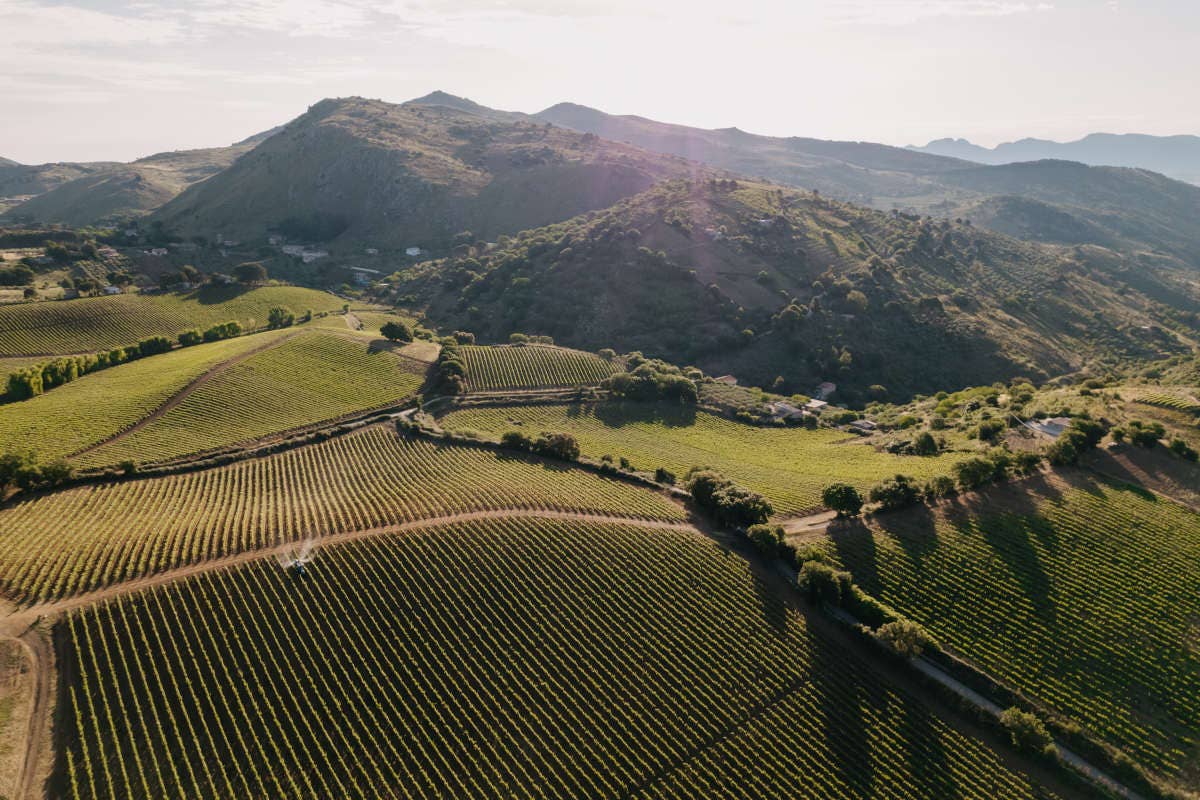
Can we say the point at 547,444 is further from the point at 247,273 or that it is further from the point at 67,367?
the point at 247,273

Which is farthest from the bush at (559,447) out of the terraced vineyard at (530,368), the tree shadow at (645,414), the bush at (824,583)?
the bush at (824,583)

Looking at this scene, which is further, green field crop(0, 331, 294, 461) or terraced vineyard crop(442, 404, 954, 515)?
terraced vineyard crop(442, 404, 954, 515)

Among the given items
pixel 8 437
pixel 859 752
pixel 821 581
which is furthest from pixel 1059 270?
pixel 8 437

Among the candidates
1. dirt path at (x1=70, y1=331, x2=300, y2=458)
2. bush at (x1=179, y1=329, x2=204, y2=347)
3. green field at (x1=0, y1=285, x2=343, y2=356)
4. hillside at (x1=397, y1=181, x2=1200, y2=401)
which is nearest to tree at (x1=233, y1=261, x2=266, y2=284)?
green field at (x1=0, y1=285, x2=343, y2=356)

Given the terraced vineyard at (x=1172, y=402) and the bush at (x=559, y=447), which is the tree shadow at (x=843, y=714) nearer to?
the bush at (x=559, y=447)

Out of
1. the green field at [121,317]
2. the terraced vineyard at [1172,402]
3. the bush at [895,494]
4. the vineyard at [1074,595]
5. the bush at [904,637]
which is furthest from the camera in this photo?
the green field at [121,317]

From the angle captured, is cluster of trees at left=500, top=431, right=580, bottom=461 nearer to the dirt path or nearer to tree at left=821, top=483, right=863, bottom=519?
tree at left=821, top=483, right=863, bottom=519
